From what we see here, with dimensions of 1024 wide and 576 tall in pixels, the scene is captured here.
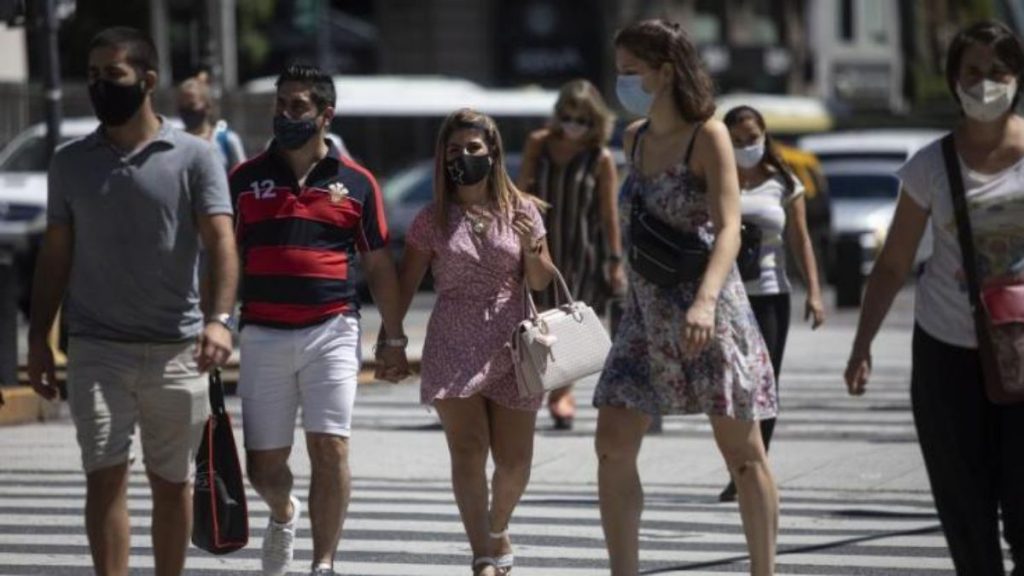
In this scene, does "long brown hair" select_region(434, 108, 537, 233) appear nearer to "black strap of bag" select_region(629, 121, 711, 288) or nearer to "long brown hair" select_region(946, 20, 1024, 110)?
"black strap of bag" select_region(629, 121, 711, 288)

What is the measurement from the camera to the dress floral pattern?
24.9 feet

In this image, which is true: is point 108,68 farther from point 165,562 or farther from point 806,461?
point 806,461

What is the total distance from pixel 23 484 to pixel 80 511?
1.25m

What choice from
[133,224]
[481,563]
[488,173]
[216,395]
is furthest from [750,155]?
[133,224]

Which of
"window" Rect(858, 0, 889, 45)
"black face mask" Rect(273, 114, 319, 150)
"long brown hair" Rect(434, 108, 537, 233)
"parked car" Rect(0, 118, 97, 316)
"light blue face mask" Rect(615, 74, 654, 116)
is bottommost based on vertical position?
"window" Rect(858, 0, 889, 45)

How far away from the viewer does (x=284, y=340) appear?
8.32 metres

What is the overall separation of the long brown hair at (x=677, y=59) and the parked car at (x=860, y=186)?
21230mm

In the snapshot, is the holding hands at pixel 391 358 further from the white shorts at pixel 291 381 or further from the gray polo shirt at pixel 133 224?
the gray polo shirt at pixel 133 224

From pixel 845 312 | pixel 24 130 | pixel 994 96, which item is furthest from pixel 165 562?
pixel 24 130

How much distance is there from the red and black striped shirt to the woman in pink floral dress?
0.35 metres

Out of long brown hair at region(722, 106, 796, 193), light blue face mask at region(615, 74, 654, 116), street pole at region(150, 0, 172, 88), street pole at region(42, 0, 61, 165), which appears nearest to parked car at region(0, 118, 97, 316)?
street pole at region(42, 0, 61, 165)

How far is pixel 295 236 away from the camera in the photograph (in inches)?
328

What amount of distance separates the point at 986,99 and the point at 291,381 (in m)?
2.51

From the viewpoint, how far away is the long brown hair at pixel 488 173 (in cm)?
870
